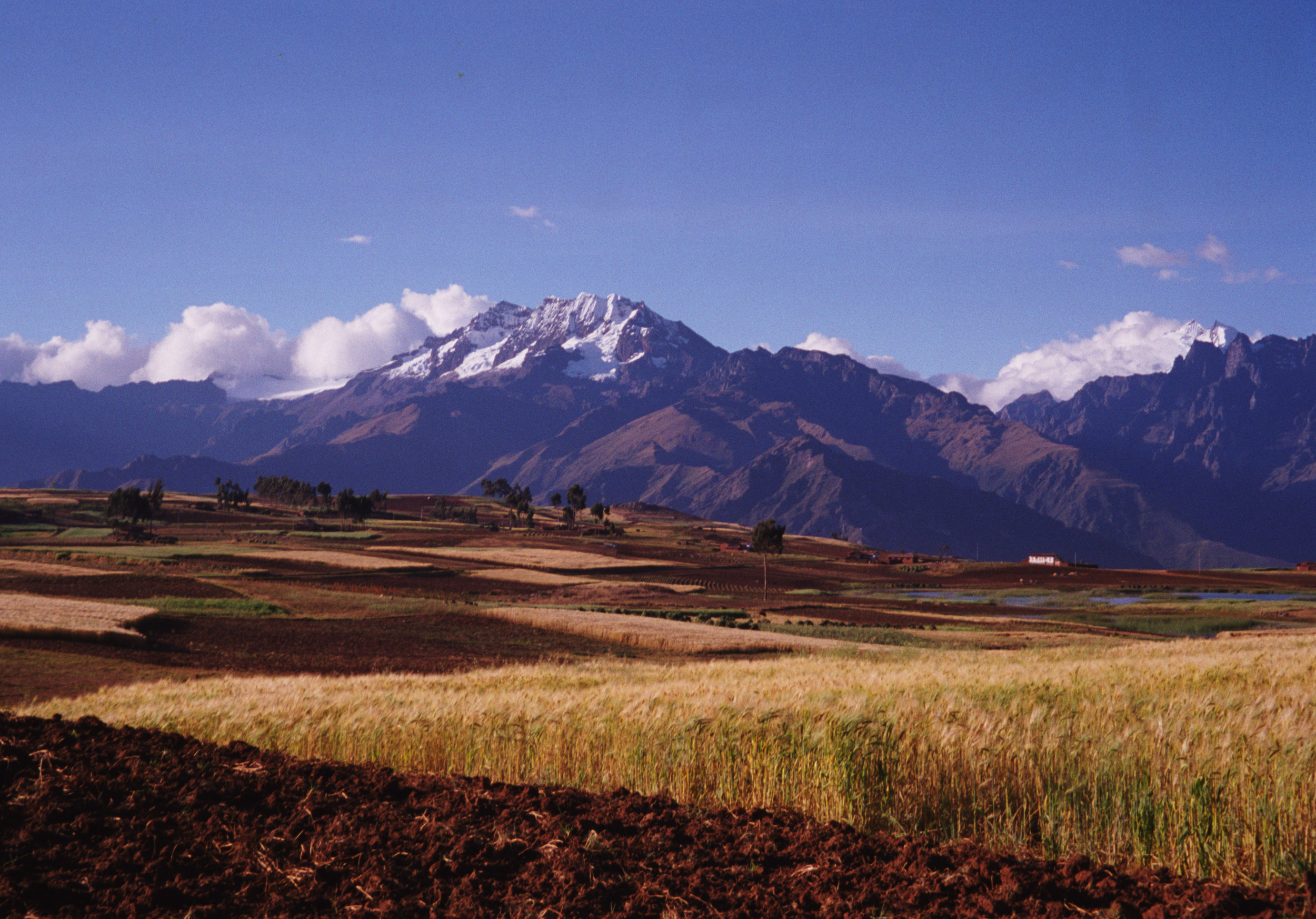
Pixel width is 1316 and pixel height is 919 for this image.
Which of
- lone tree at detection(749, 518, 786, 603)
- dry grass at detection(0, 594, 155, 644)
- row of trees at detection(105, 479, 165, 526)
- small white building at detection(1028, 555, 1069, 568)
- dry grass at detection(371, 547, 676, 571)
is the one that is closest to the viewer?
dry grass at detection(0, 594, 155, 644)

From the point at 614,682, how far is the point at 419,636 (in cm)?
3151

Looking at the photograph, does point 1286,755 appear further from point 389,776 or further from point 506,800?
point 389,776

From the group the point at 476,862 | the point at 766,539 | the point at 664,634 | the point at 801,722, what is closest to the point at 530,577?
the point at 766,539

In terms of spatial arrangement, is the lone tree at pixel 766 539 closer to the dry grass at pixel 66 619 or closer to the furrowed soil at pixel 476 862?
the dry grass at pixel 66 619

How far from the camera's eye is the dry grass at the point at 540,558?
386 ft

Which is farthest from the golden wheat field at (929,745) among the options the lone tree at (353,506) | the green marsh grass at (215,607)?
the lone tree at (353,506)

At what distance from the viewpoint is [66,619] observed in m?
42.3

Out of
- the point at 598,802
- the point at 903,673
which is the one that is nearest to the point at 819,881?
the point at 598,802

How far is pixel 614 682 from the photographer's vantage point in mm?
20453

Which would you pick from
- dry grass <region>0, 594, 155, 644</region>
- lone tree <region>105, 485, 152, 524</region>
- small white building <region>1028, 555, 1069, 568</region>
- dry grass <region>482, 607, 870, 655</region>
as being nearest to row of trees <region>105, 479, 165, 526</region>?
lone tree <region>105, 485, 152, 524</region>

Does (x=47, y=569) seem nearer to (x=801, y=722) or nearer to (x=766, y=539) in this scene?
(x=766, y=539)

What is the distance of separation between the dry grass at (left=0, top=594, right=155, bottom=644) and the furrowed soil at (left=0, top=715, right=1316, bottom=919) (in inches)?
1401

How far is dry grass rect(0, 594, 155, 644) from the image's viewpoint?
39.2 meters

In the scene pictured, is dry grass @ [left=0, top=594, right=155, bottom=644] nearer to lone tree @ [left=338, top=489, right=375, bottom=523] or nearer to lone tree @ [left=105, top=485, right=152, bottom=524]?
lone tree @ [left=105, top=485, right=152, bottom=524]
